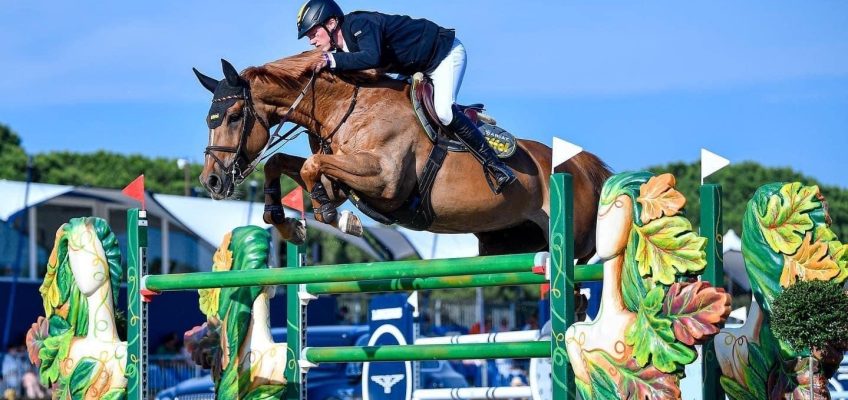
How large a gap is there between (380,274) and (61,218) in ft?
54.5

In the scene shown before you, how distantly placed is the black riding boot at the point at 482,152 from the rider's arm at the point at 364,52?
454 mm

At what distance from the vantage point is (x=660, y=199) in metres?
3.81

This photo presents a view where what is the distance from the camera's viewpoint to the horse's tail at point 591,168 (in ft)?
20.0

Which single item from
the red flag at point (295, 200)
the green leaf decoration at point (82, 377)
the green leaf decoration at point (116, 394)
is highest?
the red flag at point (295, 200)

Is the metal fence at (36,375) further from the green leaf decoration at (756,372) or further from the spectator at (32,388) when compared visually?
the green leaf decoration at (756,372)

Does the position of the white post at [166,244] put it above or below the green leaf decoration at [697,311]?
above

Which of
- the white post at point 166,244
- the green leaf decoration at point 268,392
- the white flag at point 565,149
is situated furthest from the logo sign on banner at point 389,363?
A: the white post at point 166,244

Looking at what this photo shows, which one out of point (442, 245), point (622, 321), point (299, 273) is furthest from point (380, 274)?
point (442, 245)

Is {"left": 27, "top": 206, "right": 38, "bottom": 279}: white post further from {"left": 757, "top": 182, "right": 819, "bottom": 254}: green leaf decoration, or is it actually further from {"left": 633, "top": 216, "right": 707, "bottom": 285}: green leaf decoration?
{"left": 633, "top": 216, "right": 707, "bottom": 285}: green leaf decoration

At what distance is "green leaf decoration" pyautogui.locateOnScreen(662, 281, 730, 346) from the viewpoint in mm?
3598

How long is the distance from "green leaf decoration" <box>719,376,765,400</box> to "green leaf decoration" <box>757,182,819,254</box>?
526mm

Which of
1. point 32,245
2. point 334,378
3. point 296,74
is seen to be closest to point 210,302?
point 296,74

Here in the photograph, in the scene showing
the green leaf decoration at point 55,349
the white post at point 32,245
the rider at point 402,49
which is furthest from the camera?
the white post at point 32,245

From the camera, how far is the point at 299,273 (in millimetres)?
4656
